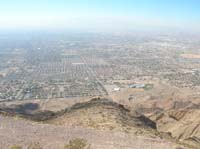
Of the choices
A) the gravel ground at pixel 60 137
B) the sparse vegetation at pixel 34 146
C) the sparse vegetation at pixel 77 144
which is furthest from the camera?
the gravel ground at pixel 60 137

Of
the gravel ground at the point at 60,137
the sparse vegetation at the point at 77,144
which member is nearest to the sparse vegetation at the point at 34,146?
the gravel ground at the point at 60,137

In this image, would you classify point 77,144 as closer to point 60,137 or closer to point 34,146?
point 60,137

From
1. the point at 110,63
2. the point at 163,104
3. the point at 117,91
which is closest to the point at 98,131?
the point at 163,104

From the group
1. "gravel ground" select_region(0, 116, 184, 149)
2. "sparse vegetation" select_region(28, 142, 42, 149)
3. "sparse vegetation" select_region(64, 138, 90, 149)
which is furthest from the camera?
"gravel ground" select_region(0, 116, 184, 149)

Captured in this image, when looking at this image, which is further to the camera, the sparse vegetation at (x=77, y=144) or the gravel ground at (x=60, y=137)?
the gravel ground at (x=60, y=137)

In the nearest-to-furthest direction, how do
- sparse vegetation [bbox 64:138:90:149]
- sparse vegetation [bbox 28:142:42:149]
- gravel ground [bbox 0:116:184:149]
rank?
1. sparse vegetation [bbox 28:142:42:149]
2. sparse vegetation [bbox 64:138:90:149]
3. gravel ground [bbox 0:116:184:149]

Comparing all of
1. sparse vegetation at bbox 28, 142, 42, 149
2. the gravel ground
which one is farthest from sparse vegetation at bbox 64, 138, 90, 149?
sparse vegetation at bbox 28, 142, 42, 149

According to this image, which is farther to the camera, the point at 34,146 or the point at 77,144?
the point at 77,144

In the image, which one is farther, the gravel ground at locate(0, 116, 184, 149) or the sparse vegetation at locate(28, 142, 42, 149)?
the gravel ground at locate(0, 116, 184, 149)

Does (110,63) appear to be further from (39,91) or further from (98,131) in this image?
(98,131)

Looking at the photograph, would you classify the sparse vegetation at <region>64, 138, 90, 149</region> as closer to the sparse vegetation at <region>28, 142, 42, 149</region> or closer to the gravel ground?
the gravel ground

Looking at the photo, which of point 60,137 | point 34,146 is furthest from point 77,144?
point 34,146

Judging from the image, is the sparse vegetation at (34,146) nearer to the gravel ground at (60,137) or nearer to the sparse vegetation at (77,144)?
the gravel ground at (60,137)
